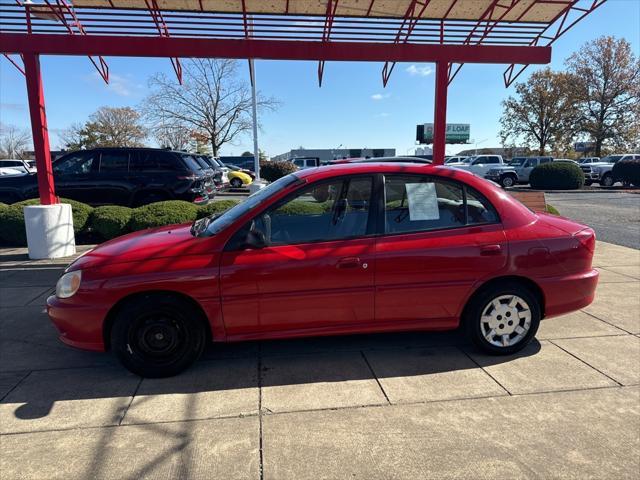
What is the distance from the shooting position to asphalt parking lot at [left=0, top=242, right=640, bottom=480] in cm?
245

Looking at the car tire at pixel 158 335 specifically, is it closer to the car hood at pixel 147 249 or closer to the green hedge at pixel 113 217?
the car hood at pixel 147 249

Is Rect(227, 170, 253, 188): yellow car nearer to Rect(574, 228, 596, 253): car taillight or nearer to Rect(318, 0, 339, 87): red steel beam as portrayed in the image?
Rect(318, 0, 339, 87): red steel beam

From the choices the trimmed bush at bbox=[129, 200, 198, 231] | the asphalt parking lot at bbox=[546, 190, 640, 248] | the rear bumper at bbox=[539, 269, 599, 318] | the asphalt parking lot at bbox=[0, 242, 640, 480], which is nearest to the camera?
the asphalt parking lot at bbox=[0, 242, 640, 480]

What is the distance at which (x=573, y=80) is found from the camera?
38.8 meters

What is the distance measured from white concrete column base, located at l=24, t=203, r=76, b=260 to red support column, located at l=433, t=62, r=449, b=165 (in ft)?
20.5

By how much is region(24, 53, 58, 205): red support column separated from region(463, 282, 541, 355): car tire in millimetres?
6828

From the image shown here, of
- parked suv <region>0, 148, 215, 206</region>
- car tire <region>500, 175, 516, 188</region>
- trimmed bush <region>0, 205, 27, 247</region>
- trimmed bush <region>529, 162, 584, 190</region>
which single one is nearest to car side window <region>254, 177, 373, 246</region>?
parked suv <region>0, 148, 215, 206</region>

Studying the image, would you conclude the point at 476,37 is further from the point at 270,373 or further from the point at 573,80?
the point at 573,80

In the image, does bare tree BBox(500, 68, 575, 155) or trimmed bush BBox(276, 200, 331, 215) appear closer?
trimmed bush BBox(276, 200, 331, 215)

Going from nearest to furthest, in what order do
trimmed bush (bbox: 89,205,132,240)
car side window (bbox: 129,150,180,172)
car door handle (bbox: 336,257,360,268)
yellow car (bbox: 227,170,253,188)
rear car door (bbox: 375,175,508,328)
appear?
car door handle (bbox: 336,257,360,268) < rear car door (bbox: 375,175,508,328) < trimmed bush (bbox: 89,205,132,240) < car side window (bbox: 129,150,180,172) < yellow car (bbox: 227,170,253,188)

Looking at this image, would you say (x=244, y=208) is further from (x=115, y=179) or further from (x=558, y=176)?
(x=558, y=176)

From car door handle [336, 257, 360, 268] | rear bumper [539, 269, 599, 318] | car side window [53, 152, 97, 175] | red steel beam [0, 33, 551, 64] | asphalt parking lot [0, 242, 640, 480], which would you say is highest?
red steel beam [0, 33, 551, 64]

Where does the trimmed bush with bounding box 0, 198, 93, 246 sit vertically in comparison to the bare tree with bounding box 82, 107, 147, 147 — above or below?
below

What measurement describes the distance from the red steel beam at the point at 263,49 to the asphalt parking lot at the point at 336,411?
4266mm
